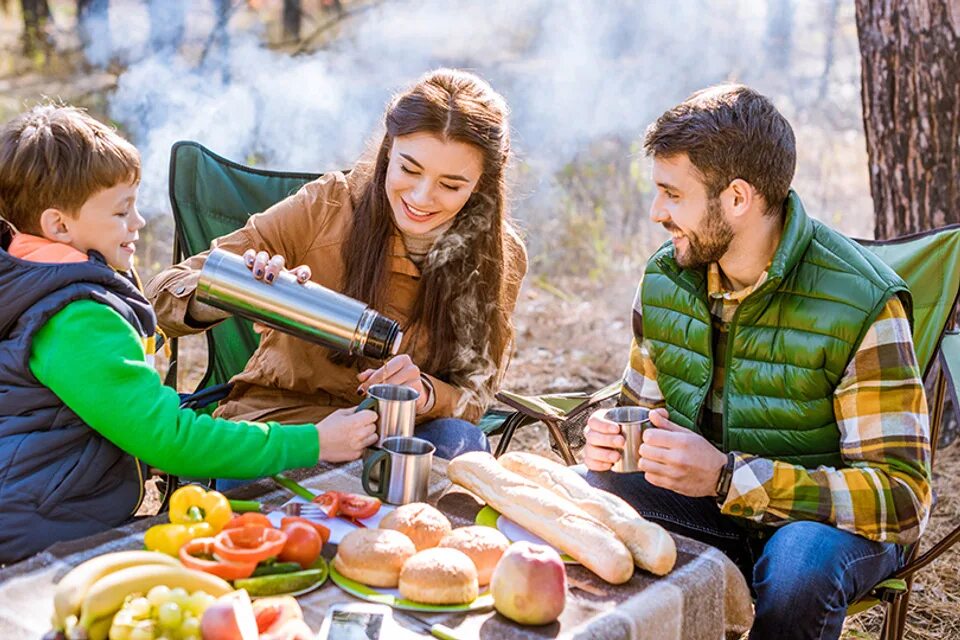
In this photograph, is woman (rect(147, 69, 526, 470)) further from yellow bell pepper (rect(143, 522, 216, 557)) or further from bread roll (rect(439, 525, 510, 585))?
yellow bell pepper (rect(143, 522, 216, 557))

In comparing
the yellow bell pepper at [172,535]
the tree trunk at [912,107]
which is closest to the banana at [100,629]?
the yellow bell pepper at [172,535]

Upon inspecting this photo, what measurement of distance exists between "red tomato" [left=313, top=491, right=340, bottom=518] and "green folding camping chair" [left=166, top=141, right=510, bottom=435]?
1.39 metres

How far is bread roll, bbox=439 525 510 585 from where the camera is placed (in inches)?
67.5

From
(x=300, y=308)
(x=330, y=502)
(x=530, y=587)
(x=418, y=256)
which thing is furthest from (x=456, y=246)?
(x=530, y=587)

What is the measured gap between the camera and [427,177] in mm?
2621

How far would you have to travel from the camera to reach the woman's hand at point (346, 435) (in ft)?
6.94

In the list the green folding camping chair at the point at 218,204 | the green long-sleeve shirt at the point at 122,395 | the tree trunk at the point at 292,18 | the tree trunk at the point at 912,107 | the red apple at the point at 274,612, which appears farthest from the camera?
the tree trunk at the point at 292,18

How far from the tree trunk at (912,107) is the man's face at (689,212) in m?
1.90

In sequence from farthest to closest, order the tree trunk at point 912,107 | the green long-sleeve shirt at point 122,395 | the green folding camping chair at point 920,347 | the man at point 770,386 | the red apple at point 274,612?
the tree trunk at point 912,107 → the green folding camping chair at point 920,347 → the man at point 770,386 → the green long-sleeve shirt at point 122,395 → the red apple at point 274,612

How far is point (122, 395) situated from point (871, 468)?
56.1 inches

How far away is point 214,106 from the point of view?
574 centimetres

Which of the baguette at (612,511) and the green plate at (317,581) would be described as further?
the baguette at (612,511)

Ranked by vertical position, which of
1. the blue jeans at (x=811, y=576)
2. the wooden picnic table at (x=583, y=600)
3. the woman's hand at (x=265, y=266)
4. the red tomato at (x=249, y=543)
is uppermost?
the woman's hand at (x=265, y=266)

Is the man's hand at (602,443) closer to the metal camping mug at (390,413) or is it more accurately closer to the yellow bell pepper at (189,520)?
the metal camping mug at (390,413)
